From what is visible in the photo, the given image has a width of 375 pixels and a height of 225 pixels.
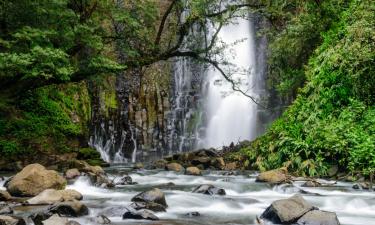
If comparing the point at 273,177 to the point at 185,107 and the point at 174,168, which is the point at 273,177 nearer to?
the point at 174,168

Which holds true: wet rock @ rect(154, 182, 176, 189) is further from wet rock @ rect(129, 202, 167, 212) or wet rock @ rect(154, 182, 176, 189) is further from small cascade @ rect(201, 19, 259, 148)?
small cascade @ rect(201, 19, 259, 148)

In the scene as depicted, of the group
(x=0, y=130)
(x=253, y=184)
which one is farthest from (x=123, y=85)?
(x=253, y=184)

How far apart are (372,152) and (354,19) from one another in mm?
5446

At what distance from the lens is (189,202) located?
938 cm

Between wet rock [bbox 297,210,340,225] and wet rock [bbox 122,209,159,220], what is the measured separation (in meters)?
2.24

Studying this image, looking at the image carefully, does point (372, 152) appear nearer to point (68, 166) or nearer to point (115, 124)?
point (68, 166)

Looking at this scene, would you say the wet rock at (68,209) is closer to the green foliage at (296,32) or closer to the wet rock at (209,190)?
the wet rock at (209,190)

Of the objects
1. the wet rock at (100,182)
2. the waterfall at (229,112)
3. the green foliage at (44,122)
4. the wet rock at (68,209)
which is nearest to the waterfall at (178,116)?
the waterfall at (229,112)

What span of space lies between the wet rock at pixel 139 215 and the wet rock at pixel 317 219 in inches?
88.3

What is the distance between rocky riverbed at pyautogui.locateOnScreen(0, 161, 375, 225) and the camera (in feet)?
24.3

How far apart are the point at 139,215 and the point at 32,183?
325cm

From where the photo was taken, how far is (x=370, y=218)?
8195mm

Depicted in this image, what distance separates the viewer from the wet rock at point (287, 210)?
23.7ft

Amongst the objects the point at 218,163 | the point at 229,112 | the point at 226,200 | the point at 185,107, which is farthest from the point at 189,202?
the point at 229,112
